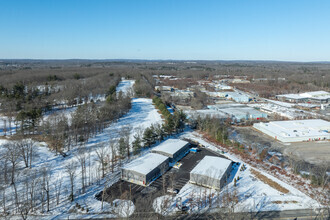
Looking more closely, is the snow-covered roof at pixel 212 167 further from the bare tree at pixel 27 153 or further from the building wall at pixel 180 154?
the bare tree at pixel 27 153

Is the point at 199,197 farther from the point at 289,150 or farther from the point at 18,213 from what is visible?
the point at 289,150

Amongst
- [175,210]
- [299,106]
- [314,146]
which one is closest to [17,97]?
[175,210]

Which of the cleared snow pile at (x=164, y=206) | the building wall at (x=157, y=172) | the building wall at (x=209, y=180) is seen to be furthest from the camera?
the building wall at (x=157, y=172)

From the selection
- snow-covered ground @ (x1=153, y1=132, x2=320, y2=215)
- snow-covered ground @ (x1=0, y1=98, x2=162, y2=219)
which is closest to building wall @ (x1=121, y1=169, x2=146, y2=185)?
snow-covered ground @ (x1=0, y1=98, x2=162, y2=219)

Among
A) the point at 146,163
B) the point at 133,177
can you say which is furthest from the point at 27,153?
the point at 146,163

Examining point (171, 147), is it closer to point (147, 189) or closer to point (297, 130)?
point (147, 189)

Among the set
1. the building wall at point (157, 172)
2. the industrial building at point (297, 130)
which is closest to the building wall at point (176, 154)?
the building wall at point (157, 172)

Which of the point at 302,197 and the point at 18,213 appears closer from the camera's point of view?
the point at 18,213

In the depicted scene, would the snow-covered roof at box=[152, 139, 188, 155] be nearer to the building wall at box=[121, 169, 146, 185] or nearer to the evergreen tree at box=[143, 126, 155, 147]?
the evergreen tree at box=[143, 126, 155, 147]

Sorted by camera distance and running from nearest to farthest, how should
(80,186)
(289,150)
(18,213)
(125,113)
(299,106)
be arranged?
(18,213), (80,186), (289,150), (125,113), (299,106)
